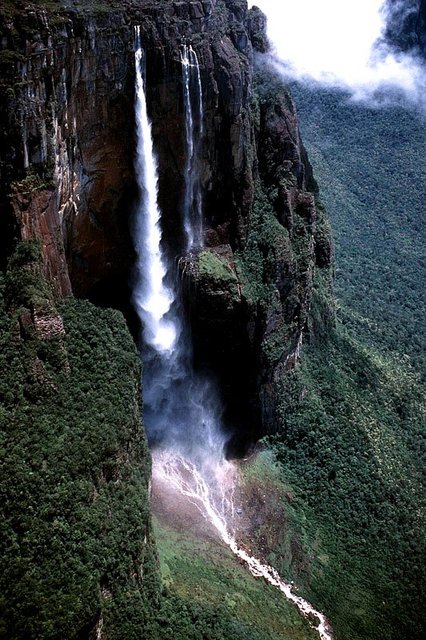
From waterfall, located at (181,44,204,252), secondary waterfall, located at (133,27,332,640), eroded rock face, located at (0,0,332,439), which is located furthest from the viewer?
secondary waterfall, located at (133,27,332,640)

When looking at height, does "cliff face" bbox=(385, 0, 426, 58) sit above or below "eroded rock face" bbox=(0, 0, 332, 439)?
above

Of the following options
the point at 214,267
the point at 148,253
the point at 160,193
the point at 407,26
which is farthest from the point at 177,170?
the point at 407,26

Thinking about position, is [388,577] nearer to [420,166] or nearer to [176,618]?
[176,618]

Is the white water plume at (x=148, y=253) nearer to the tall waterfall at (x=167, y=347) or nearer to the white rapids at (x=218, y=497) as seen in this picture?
the tall waterfall at (x=167, y=347)

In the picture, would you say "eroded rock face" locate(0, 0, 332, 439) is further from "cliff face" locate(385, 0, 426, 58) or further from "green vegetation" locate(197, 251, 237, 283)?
"cliff face" locate(385, 0, 426, 58)

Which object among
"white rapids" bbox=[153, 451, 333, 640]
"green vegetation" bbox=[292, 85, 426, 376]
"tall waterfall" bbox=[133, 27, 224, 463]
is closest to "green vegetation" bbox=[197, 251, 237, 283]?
"tall waterfall" bbox=[133, 27, 224, 463]

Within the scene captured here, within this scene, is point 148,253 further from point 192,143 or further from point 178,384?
point 178,384
